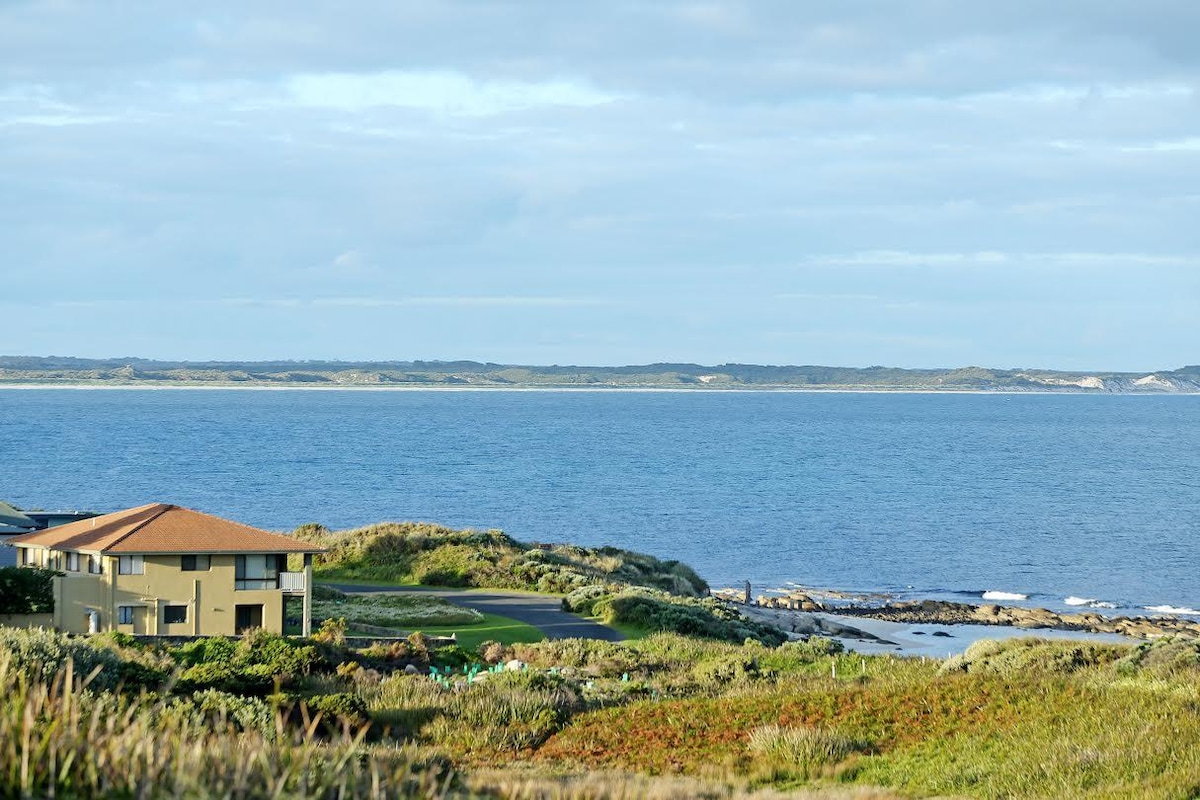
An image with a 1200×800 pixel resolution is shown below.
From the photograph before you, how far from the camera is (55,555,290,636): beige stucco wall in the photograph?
1110 inches

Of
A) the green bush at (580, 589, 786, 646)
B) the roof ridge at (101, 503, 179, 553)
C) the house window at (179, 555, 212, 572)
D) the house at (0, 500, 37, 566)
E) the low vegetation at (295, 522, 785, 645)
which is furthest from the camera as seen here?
the house at (0, 500, 37, 566)

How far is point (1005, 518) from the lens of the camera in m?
88.8

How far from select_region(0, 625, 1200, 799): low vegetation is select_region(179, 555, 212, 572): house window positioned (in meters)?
5.95

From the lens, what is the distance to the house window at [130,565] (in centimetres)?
2870

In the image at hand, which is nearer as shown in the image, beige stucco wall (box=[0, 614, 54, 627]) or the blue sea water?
beige stucco wall (box=[0, 614, 54, 627])

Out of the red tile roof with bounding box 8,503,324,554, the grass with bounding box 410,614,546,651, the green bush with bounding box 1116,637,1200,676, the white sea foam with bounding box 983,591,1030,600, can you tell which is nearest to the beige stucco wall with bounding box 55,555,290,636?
the red tile roof with bounding box 8,503,324,554

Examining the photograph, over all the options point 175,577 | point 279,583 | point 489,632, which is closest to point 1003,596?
point 489,632

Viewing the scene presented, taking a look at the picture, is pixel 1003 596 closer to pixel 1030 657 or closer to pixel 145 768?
pixel 1030 657

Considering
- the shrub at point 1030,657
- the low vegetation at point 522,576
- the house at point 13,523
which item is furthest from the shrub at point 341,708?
the house at point 13,523

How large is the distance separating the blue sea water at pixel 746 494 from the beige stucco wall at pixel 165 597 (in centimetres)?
3326

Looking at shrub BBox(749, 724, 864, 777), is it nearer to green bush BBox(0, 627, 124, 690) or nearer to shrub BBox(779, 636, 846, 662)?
green bush BBox(0, 627, 124, 690)

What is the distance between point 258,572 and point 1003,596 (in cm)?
3676

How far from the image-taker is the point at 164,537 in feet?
96.1

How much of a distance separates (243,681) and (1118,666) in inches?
466
